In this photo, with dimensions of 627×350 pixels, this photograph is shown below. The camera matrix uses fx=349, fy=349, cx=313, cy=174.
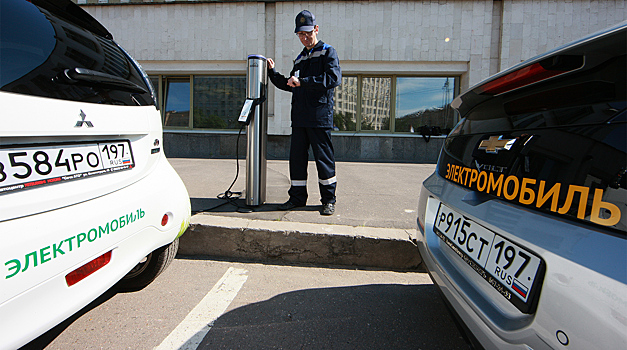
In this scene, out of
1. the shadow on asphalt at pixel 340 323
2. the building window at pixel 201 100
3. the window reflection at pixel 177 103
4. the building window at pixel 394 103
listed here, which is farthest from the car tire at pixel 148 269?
the window reflection at pixel 177 103

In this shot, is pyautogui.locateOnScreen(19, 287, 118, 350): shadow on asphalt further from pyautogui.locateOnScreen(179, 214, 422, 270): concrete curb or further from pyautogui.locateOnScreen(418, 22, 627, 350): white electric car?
pyautogui.locateOnScreen(418, 22, 627, 350): white electric car

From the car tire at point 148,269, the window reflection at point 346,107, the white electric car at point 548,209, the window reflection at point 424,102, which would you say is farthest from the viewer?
the window reflection at point 346,107

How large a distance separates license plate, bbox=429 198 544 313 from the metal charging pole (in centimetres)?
217

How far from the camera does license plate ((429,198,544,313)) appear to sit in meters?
1.03

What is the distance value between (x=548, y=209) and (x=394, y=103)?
361 inches

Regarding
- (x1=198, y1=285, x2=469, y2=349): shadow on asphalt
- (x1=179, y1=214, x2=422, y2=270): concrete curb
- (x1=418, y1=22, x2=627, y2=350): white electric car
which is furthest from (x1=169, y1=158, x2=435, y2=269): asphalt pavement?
(x1=418, y1=22, x2=627, y2=350): white electric car

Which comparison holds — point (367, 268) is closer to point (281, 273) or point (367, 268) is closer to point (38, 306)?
point (281, 273)

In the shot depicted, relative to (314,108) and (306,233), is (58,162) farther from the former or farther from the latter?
(314,108)

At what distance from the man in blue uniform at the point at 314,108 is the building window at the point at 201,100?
23.0 feet

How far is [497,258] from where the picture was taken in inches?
48.0

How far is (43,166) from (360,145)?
343 inches

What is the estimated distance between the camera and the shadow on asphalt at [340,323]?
5.72 ft

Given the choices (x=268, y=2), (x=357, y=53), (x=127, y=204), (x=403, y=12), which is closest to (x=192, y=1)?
(x=268, y=2)

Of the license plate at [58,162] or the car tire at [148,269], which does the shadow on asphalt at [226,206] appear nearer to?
the car tire at [148,269]
